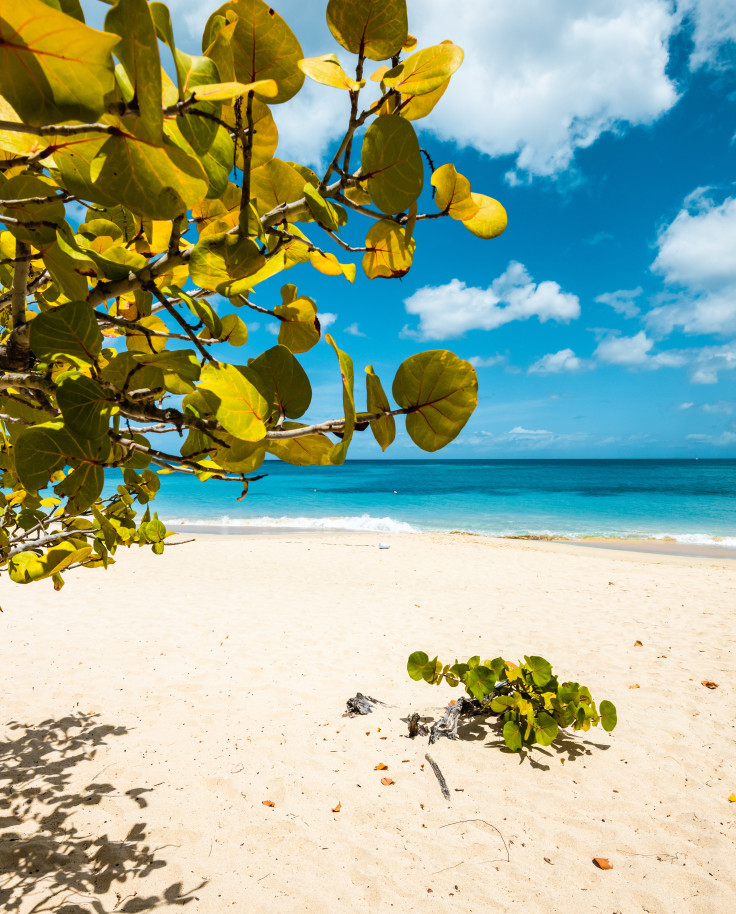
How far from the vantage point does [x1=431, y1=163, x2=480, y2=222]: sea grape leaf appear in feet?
2.29

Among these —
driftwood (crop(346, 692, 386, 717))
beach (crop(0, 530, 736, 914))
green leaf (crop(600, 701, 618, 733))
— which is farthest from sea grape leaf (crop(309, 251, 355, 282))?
driftwood (crop(346, 692, 386, 717))

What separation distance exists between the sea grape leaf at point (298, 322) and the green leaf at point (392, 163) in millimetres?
347

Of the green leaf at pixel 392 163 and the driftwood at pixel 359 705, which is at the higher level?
the green leaf at pixel 392 163

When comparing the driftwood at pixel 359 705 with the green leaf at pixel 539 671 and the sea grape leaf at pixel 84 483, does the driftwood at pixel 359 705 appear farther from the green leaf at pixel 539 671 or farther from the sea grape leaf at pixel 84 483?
the sea grape leaf at pixel 84 483

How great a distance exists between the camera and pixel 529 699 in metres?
3.37

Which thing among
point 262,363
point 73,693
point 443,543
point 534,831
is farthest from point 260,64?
point 443,543

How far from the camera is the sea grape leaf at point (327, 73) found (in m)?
0.55

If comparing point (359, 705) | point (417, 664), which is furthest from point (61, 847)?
point (417, 664)

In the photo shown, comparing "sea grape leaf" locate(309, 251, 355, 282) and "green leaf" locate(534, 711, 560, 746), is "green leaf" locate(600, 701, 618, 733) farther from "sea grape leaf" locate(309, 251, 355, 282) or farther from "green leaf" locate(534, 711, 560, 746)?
"sea grape leaf" locate(309, 251, 355, 282)

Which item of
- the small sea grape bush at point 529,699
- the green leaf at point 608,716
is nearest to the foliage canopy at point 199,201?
the small sea grape bush at point 529,699

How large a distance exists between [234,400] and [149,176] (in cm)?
23

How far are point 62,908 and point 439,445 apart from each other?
284cm

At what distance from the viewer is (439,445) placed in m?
0.66

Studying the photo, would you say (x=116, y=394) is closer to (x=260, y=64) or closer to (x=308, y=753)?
(x=260, y=64)
